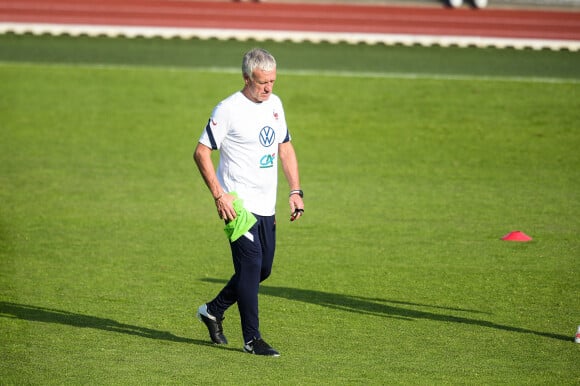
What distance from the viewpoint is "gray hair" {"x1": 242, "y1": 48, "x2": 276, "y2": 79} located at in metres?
6.85

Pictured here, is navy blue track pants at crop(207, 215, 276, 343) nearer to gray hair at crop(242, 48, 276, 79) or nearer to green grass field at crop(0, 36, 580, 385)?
green grass field at crop(0, 36, 580, 385)

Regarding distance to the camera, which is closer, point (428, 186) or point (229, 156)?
point (229, 156)

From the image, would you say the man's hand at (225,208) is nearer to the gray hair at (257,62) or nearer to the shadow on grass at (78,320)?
the gray hair at (257,62)

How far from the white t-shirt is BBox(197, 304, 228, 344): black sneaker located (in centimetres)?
89

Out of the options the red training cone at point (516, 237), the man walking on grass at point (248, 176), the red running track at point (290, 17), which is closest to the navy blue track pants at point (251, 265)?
the man walking on grass at point (248, 176)

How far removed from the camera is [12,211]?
12.7 m

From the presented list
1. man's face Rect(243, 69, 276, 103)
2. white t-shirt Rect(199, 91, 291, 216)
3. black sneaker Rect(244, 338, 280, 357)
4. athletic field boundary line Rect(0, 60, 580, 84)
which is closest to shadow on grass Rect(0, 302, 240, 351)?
black sneaker Rect(244, 338, 280, 357)

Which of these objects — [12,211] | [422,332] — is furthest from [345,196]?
[422,332]

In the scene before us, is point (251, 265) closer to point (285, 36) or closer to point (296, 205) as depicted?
point (296, 205)

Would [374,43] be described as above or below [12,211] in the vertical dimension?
above

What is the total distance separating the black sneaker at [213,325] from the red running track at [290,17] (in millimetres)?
16288

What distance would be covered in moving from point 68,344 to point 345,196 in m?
7.05

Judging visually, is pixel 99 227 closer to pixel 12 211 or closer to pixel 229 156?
pixel 12 211

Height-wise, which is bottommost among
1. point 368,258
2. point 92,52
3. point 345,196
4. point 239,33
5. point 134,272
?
point 134,272
